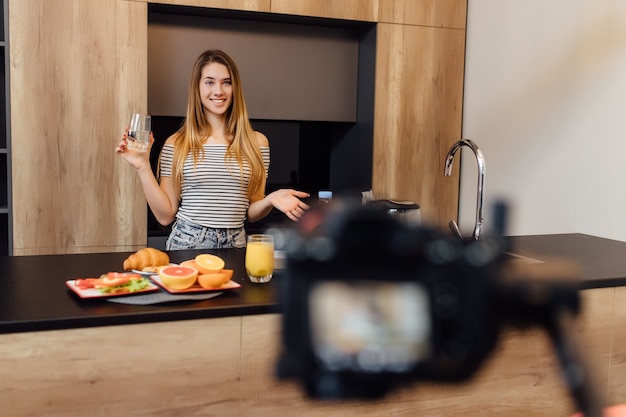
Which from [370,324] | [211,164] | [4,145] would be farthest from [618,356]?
[4,145]

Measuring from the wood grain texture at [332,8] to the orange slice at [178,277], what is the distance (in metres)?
2.03

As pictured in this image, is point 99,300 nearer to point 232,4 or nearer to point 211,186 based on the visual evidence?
point 211,186

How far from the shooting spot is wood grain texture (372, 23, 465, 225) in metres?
3.45

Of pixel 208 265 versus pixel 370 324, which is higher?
pixel 370 324

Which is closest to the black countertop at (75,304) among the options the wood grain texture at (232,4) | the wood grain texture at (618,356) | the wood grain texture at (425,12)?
the wood grain texture at (618,356)

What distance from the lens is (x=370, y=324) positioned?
1.03ft

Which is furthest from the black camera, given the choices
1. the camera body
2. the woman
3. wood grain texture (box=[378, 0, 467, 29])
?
wood grain texture (box=[378, 0, 467, 29])

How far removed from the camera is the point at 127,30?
2.99 m

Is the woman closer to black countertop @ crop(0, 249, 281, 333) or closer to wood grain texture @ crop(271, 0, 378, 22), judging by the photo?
black countertop @ crop(0, 249, 281, 333)

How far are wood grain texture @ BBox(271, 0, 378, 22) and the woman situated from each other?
943 mm

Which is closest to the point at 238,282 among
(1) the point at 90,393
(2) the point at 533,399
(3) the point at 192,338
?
(3) the point at 192,338

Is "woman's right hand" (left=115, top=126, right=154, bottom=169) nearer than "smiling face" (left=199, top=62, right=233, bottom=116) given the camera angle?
Yes

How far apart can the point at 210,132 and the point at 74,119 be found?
886mm

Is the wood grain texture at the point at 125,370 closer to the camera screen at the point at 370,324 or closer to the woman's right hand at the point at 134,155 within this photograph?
the woman's right hand at the point at 134,155
